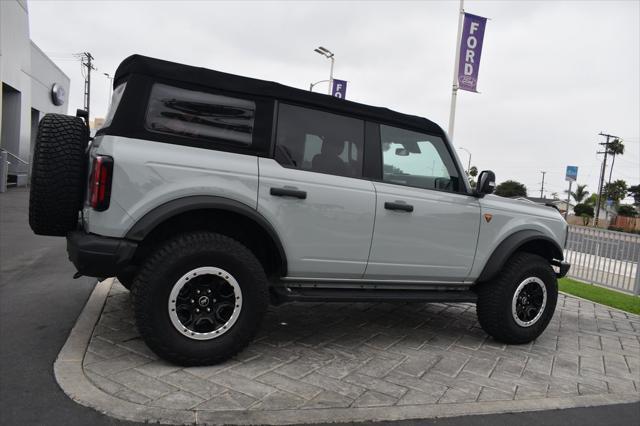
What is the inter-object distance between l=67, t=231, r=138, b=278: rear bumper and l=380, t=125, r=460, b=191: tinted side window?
2.14 metres

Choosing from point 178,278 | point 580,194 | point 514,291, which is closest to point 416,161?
point 514,291

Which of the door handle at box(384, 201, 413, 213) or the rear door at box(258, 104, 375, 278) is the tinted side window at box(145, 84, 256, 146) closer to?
the rear door at box(258, 104, 375, 278)

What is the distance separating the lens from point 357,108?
13.3 ft

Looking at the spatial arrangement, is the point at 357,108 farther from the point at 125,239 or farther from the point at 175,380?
the point at 175,380

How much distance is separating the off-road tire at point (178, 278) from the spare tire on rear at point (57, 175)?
2.37 ft

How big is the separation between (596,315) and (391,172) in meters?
4.25

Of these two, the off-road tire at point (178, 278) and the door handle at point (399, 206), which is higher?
the door handle at point (399, 206)

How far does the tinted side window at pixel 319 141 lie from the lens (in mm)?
3678

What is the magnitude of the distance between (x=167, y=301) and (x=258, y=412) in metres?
0.94

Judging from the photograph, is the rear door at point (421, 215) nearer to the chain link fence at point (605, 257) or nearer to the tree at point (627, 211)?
the chain link fence at point (605, 257)

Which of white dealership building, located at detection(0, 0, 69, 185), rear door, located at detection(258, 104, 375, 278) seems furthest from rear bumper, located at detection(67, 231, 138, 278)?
white dealership building, located at detection(0, 0, 69, 185)

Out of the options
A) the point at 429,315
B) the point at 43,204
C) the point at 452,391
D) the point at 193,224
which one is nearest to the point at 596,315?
the point at 429,315

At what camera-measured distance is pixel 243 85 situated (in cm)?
355

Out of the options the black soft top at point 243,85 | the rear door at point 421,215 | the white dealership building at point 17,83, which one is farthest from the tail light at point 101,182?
the white dealership building at point 17,83
